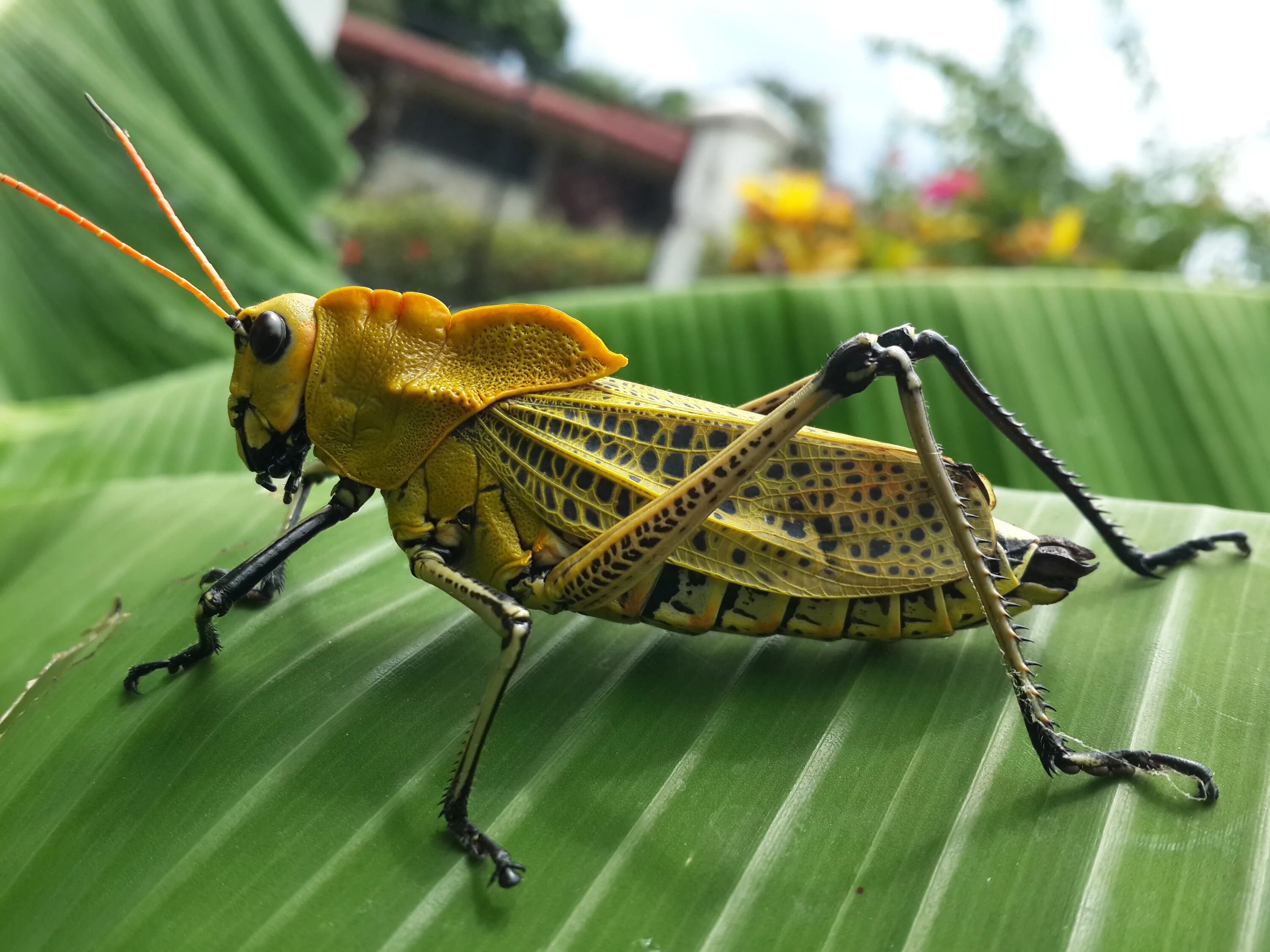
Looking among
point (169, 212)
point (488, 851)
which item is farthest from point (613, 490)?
point (169, 212)

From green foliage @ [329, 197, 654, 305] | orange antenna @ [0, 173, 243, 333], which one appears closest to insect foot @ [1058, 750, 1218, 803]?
orange antenna @ [0, 173, 243, 333]

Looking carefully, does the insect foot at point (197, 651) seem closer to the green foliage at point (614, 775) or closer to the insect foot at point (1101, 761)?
the green foliage at point (614, 775)

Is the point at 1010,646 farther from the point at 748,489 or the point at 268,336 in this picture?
the point at 268,336

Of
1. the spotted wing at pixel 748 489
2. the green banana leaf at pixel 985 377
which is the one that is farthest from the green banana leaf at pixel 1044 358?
the spotted wing at pixel 748 489

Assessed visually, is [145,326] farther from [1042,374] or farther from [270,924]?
[1042,374]

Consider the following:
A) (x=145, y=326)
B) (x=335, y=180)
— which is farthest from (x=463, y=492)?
(x=335, y=180)

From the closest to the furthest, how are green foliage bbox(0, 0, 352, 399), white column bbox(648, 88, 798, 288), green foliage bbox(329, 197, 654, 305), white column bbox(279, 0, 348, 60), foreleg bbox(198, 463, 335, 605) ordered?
foreleg bbox(198, 463, 335, 605)
green foliage bbox(0, 0, 352, 399)
white column bbox(279, 0, 348, 60)
green foliage bbox(329, 197, 654, 305)
white column bbox(648, 88, 798, 288)

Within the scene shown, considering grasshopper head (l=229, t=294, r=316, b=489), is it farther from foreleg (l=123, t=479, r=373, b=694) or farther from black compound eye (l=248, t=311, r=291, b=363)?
foreleg (l=123, t=479, r=373, b=694)
